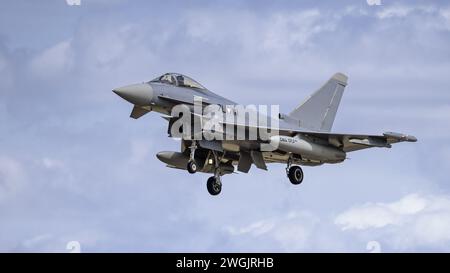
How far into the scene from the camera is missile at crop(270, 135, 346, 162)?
112ft

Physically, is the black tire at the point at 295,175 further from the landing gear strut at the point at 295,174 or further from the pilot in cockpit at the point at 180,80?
the pilot in cockpit at the point at 180,80

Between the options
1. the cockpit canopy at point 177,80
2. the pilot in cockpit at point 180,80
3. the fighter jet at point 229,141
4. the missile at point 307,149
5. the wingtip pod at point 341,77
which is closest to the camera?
the fighter jet at point 229,141

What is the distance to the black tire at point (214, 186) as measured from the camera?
116ft

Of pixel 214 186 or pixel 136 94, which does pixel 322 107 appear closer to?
pixel 214 186

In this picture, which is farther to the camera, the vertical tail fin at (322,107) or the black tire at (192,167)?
the vertical tail fin at (322,107)

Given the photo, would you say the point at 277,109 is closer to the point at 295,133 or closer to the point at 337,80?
the point at 295,133

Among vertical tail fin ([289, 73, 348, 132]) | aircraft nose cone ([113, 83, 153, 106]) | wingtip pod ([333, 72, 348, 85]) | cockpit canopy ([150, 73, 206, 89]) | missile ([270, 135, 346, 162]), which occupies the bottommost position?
missile ([270, 135, 346, 162])

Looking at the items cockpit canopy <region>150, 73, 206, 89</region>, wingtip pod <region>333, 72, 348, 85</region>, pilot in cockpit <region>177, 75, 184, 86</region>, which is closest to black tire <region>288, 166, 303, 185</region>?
cockpit canopy <region>150, 73, 206, 89</region>

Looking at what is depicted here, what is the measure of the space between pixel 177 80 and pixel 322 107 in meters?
7.32

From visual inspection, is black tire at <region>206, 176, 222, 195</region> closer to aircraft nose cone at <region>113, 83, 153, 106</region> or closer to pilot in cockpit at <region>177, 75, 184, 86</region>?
pilot in cockpit at <region>177, 75, 184, 86</region>

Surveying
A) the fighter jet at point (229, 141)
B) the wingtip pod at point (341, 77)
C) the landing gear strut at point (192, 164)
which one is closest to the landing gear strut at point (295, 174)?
the fighter jet at point (229, 141)

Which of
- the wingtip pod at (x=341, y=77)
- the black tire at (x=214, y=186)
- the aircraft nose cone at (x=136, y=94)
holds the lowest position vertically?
the black tire at (x=214, y=186)

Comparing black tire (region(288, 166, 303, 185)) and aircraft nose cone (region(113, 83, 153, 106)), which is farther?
black tire (region(288, 166, 303, 185))

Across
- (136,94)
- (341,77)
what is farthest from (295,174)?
(136,94)
